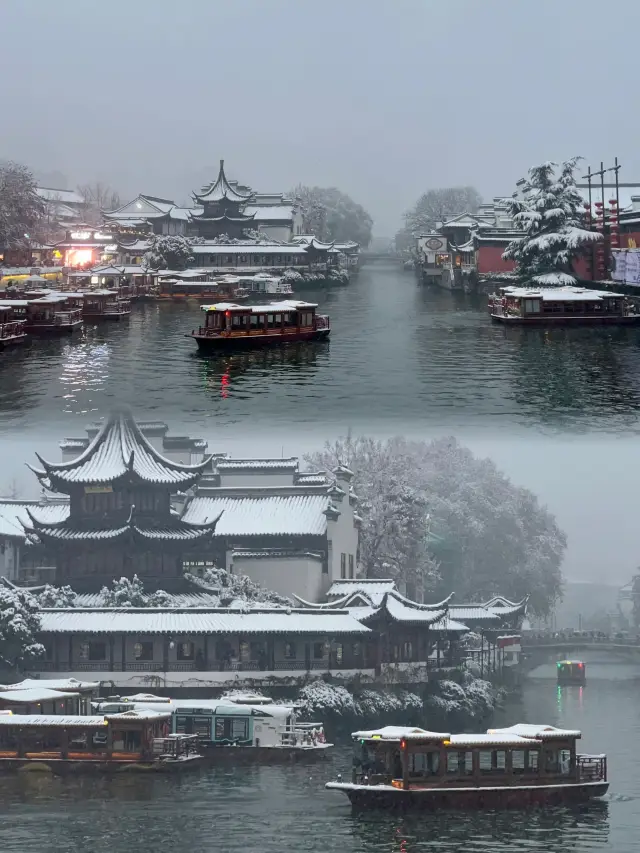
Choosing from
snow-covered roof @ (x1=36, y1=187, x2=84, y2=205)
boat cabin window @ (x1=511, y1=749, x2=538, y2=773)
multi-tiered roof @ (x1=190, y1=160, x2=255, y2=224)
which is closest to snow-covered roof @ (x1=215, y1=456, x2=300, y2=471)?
boat cabin window @ (x1=511, y1=749, x2=538, y2=773)

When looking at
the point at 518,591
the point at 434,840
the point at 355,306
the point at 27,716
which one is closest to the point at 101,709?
the point at 27,716

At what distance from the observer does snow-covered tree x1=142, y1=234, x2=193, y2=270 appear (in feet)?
122

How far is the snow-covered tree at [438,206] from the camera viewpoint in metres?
47.4

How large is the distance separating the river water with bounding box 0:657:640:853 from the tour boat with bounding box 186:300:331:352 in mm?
7159

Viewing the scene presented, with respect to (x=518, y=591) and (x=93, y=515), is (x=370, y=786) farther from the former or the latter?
(x=518, y=591)

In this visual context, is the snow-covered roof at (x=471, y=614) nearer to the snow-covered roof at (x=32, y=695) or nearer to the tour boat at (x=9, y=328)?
the tour boat at (x=9, y=328)

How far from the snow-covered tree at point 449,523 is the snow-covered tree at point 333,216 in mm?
11930

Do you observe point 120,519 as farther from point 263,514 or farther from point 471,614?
point 471,614

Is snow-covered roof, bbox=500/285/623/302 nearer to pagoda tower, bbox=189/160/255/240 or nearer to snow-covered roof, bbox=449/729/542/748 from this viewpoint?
snow-covered roof, bbox=449/729/542/748

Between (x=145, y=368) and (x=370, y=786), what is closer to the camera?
(x=370, y=786)

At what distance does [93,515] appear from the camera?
25578 mm

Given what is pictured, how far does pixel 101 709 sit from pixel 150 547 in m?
5.52

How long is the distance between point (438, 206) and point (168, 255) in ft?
44.6

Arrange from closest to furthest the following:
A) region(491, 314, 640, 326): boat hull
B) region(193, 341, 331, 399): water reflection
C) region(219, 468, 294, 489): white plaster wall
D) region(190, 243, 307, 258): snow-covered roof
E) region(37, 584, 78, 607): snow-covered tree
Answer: region(193, 341, 331, 399): water reflection < region(37, 584, 78, 607): snow-covered tree < region(491, 314, 640, 326): boat hull < region(219, 468, 294, 489): white plaster wall < region(190, 243, 307, 258): snow-covered roof
